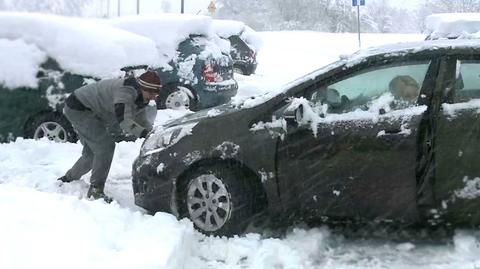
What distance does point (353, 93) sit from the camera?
4535 mm

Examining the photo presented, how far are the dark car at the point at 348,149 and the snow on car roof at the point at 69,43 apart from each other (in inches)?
132

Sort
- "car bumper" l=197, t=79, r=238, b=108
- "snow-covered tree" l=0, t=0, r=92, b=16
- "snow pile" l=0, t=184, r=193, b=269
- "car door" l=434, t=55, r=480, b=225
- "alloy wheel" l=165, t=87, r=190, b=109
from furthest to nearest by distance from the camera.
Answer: "snow-covered tree" l=0, t=0, r=92, b=16 < "car bumper" l=197, t=79, r=238, b=108 < "alloy wheel" l=165, t=87, r=190, b=109 < "car door" l=434, t=55, r=480, b=225 < "snow pile" l=0, t=184, r=193, b=269

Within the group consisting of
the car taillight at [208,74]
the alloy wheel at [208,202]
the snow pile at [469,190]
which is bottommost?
the alloy wheel at [208,202]

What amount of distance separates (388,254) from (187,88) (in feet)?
19.0

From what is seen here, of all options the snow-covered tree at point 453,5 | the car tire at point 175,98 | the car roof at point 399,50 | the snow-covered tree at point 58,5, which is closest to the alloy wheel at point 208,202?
the car roof at point 399,50

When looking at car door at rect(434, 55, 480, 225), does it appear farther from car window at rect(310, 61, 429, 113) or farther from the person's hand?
the person's hand

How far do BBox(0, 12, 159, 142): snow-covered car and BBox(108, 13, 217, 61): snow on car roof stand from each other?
6.27ft

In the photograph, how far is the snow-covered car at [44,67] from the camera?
754 cm

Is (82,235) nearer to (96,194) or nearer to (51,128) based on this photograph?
(96,194)

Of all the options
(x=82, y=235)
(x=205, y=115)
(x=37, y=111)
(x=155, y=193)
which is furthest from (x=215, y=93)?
(x=82, y=235)

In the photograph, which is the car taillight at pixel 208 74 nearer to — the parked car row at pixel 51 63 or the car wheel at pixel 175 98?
the car wheel at pixel 175 98

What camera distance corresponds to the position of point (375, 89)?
14.7 ft

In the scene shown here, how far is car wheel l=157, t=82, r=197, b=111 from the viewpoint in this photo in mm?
9641

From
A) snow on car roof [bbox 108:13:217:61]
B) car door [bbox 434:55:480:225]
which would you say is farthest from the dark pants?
snow on car roof [bbox 108:13:217:61]
